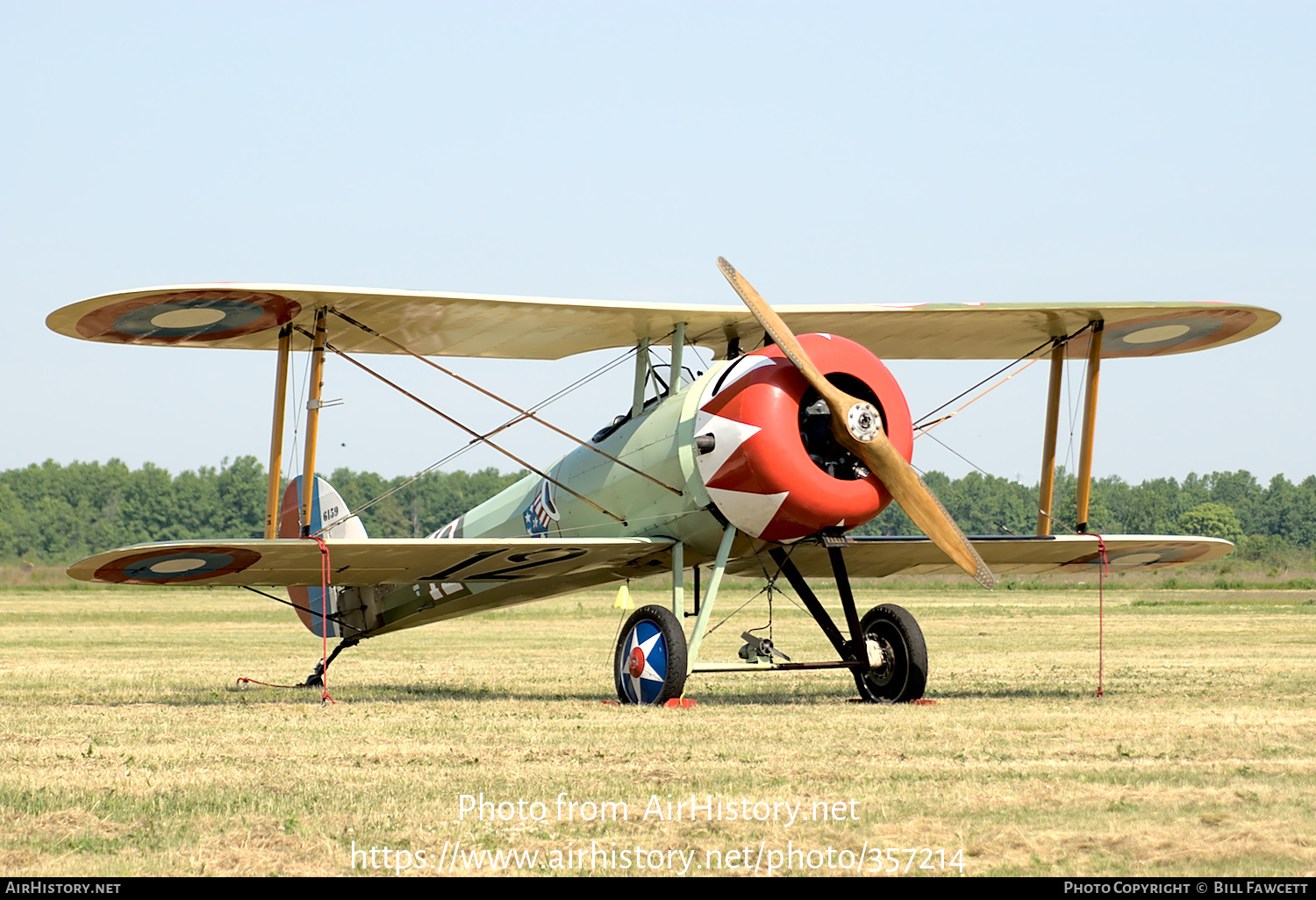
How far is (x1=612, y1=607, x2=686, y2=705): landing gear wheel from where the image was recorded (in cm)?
1099

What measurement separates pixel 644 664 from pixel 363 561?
2.87 meters

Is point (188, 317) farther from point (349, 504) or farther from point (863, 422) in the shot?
point (349, 504)

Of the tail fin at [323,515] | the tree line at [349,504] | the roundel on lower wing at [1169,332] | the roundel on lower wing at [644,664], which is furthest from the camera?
the tree line at [349,504]

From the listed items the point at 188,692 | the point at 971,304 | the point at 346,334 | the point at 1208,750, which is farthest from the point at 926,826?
the point at 188,692

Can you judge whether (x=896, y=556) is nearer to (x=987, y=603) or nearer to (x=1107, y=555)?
(x=1107, y=555)

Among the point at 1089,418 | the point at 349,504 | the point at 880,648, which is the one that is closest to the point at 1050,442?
the point at 1089,418

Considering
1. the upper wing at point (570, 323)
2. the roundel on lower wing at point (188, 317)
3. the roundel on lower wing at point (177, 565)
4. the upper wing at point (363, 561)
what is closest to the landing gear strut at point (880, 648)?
the upper wing at point (363, 561)

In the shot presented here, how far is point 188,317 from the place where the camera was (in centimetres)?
1213

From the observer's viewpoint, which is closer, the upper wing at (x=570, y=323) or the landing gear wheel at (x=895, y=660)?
the landing gear wheel at (x=895, y=660)

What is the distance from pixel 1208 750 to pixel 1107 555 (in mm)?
7041

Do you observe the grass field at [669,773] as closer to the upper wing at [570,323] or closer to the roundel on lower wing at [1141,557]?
the roundel on lower wing at [1141,557]

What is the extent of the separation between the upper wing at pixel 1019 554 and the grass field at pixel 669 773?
120 centimetres

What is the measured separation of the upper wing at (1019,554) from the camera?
13.7 metres

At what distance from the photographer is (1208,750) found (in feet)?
26.6
